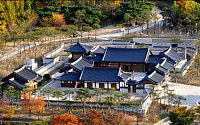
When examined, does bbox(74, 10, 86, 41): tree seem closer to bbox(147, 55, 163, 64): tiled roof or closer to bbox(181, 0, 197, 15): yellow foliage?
bbox(181, 0, 197, 15): yellow foliage

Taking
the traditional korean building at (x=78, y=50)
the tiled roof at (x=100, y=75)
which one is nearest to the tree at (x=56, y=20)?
the traditional korean building at (x=78, y=50)

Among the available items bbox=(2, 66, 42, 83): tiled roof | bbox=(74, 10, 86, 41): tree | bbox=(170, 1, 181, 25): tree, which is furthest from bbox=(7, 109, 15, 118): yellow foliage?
bbox=(170, 1, 181, 25): tree

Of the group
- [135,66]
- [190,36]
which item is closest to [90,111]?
[135,66]

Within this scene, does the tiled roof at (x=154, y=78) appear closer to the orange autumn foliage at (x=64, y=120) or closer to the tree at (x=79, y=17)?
the orange autumn foliage at (x=64, y=120)

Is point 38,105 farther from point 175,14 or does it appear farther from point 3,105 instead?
point 175,14

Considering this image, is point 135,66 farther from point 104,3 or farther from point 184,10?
point 104,3

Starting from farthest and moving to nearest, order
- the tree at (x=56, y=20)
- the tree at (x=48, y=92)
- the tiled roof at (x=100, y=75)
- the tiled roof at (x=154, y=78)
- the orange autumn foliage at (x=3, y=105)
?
the tree at (x=56, y=20), the tiled roof at (x=100, y=75), the tiled roof at (x=154, y=78), the tree at (x=48, y=92), the orange autumn foliage at (x=3, y=105)

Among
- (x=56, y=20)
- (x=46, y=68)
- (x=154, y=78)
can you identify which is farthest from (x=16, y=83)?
(x=56, y=20)
